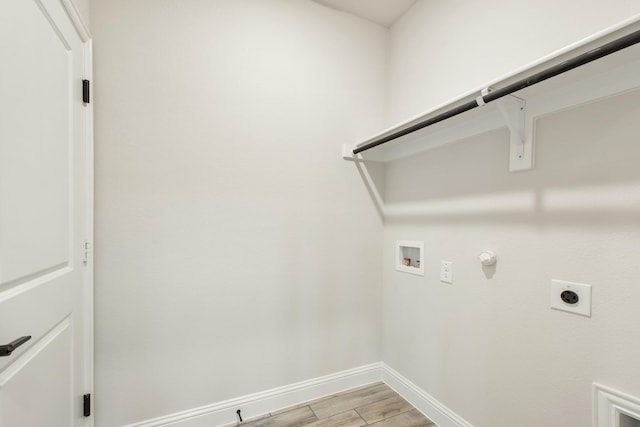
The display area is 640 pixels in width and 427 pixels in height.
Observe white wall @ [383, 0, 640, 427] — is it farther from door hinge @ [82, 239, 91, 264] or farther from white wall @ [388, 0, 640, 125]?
door hinge @ [82, 239, 91, 264]

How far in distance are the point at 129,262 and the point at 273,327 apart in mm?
919

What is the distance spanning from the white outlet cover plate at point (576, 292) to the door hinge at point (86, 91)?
7.40 feet

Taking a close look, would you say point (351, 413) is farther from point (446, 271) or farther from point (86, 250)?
point (86, 250)

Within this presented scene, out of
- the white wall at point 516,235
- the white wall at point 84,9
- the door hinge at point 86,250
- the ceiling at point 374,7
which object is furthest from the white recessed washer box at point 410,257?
the white wall at point 84,9

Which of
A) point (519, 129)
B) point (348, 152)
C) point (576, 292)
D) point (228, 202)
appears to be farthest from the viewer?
point (348, 152)

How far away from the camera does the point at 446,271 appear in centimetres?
162

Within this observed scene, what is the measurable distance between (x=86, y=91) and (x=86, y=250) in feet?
2.50

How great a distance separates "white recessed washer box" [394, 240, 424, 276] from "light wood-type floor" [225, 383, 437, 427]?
2.89ft

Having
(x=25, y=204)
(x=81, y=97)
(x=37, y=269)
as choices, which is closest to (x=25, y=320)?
(x=37, y=269)

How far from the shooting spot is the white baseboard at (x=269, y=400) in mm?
1561

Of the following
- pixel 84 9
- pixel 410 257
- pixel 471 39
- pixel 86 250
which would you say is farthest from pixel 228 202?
pixel 471 39

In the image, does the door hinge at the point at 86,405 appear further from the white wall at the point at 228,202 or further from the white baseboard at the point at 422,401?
the white baseboard at the point at 422,401

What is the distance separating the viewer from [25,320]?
849 mm

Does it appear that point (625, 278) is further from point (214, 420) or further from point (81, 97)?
point (81, 97)
